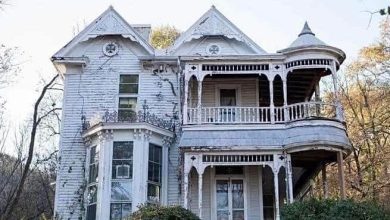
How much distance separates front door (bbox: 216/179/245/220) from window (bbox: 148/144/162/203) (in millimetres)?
2329

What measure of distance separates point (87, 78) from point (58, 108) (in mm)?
8806

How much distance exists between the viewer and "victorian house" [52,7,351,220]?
18266 millimetres

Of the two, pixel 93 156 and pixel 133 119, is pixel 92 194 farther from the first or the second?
pixel 133 119

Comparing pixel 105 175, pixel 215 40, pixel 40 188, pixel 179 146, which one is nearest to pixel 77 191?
pixel 105 175

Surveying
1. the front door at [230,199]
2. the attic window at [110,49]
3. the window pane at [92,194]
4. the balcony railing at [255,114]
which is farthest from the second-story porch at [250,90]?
the window pane at [92,194]

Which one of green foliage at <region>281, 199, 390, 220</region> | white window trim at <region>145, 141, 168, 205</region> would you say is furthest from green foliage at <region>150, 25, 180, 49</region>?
green foliage at <region>281, 199, 390, 220</region>

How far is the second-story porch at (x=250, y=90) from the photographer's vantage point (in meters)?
19.2

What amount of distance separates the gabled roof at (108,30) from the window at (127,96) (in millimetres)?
1446

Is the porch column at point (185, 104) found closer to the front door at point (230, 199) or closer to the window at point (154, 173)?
the window at point (154, 173)

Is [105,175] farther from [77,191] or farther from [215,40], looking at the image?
[215,40]

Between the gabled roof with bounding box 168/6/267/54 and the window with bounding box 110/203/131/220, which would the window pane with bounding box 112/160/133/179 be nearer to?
the window with bounding box 110/203/131/220

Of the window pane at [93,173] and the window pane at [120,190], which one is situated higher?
the window pane at [93,173]

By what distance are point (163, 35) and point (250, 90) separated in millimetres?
21916

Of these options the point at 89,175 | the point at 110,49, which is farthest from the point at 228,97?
the point at 89,175
